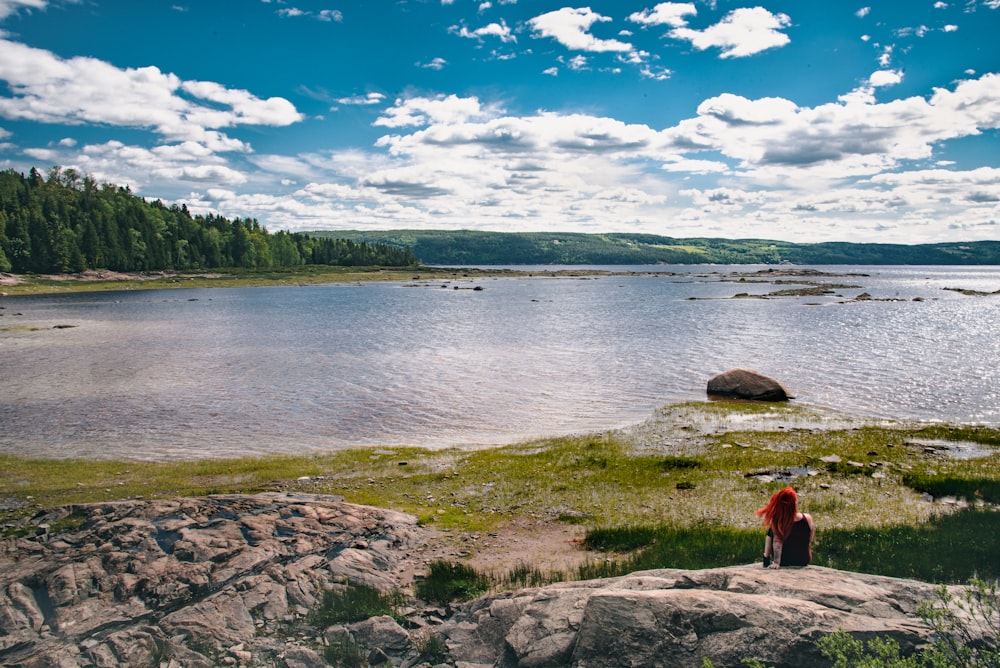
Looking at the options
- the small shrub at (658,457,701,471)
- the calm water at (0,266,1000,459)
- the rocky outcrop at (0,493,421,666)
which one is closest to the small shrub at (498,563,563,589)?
the rocky outcrop at (0,493,421,666)

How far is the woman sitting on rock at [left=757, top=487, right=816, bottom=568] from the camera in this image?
11.9m

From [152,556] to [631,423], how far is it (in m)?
24.6

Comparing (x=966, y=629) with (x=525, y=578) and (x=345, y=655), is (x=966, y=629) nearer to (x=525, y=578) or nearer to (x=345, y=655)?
(x=525, y=578)

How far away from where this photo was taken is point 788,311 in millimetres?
100562

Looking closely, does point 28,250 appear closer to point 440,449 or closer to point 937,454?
point 440,449

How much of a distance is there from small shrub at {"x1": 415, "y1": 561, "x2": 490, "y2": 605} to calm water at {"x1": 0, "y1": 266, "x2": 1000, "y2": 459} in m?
16.0

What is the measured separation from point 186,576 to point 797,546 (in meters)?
13.1

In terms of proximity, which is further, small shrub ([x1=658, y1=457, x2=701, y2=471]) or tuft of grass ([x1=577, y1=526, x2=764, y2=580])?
small shrub ([x1=658, y1=457, x2=701, y2=471])

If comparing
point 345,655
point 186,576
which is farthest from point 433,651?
point 186,576

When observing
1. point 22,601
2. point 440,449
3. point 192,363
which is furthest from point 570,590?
point 192,363

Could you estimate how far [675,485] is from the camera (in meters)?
22.5

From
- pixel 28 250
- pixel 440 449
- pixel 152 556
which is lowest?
pixel 440 449

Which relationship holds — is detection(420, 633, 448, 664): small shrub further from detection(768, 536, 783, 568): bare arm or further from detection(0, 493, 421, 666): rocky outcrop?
detection(768, 536, 783, 568): bare arm

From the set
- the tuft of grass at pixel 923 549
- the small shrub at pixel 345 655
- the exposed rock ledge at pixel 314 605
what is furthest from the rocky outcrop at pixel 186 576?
the tuft of grass at pixel 923 549
